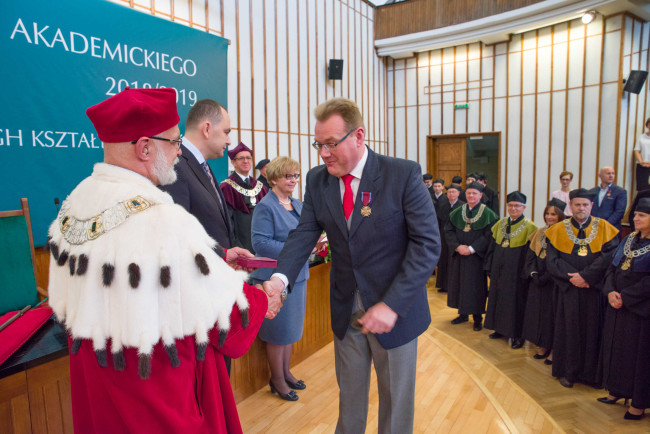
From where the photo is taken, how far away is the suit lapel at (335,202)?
1.66 m

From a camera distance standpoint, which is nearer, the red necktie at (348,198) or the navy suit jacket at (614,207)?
the red necktie at (348,198)

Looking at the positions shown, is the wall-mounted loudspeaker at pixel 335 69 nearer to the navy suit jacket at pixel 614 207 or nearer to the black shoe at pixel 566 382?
the navy suit jacket at pixel 614 207

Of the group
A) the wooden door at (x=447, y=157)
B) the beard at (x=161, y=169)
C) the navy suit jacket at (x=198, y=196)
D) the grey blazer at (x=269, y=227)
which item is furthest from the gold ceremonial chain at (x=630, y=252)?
the wooden door at (x=447, y=157)

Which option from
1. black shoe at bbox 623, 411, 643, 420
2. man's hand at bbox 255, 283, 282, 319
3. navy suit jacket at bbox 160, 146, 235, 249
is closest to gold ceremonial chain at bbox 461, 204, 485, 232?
black shoe at bbox 623, 411, 643, 420

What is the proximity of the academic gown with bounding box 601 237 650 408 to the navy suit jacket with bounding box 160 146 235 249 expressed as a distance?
9.19 ft

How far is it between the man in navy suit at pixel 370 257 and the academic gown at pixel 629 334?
2070 millimetres

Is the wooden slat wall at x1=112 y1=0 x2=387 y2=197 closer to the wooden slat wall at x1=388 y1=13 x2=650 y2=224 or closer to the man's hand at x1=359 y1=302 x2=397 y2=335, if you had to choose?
the wooden slat wall at x1=388 y1=13 x2=650 y2=224

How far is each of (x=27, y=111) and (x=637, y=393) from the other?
5.11 meters

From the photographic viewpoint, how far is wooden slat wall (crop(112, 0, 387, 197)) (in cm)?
576

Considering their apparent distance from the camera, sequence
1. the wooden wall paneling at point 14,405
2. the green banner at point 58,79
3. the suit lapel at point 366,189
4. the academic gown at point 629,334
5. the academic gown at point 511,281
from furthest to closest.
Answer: the academic gown at point 511,281 → the green banner at point 58,79 → the academic gown at point 629,334 → the suit lapel at point 366,189 → the wooden wall paneling at point 14,405

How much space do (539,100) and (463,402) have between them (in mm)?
7379

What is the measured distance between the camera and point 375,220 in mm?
1597

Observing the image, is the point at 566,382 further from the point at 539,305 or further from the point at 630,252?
the point at 630,252

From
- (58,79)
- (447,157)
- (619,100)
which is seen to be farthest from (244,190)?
(619,100)
